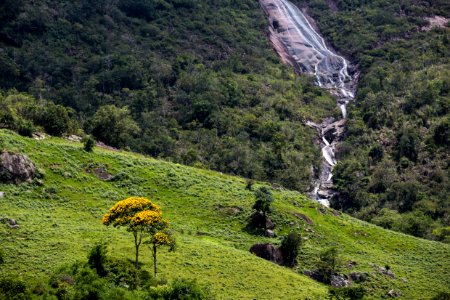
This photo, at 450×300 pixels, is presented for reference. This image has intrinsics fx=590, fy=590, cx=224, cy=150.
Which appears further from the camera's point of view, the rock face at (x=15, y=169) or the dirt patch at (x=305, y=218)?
the dirt patch at (x=305, y=218)

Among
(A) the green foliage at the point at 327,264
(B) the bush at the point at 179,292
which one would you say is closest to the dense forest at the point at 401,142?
(A) the green foliage at the point at 327,264

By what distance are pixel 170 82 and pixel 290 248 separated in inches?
3851

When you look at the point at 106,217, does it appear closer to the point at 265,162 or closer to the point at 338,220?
the point at 338,220

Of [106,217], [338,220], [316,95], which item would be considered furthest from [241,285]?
[316,95]

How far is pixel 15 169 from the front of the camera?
242ft

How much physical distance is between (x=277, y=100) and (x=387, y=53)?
49.1 metres

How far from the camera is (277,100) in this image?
517 feet

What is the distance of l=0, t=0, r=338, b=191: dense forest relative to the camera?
129250mm

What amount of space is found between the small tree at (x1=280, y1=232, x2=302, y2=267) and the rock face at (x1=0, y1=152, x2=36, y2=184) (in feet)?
109

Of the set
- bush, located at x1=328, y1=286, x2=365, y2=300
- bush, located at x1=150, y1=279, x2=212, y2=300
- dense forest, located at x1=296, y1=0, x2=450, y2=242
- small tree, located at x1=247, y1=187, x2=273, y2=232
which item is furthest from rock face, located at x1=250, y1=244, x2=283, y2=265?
dense forest, located at x1=296, y1=0, x2=450, y2=242

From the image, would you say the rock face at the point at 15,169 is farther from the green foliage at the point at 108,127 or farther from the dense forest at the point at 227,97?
the green foliage at the point at 108,127

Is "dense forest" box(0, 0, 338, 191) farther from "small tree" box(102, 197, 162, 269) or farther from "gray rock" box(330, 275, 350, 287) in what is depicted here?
"small tree" box(102, 197, 162, 269)

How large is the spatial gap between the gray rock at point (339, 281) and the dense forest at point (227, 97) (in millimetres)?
31918

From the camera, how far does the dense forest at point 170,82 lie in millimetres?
129250
